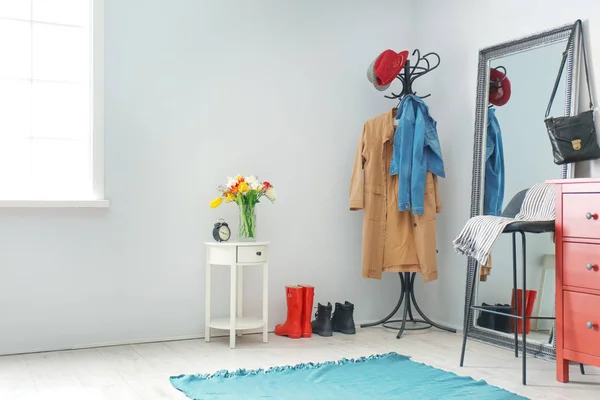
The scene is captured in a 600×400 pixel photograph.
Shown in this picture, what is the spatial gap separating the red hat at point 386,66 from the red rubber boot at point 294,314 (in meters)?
1.42

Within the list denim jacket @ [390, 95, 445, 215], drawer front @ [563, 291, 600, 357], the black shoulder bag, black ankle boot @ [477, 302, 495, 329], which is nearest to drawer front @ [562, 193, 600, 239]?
drawer front @ [563, 291, 600, 357]

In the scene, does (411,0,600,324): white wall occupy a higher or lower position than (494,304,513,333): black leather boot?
higher

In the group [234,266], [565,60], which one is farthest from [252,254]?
[565,60]

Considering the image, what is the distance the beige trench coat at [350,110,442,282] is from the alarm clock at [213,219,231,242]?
34.1 inches

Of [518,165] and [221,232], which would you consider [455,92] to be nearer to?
[518,165]

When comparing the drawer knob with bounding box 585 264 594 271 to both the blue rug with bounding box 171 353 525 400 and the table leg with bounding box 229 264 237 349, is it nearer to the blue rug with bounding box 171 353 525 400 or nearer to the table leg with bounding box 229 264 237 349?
the blue rug with bounding box 171 353 525 400

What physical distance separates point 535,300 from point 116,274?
234 centimetres

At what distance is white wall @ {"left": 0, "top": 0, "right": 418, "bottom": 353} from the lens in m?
3.82

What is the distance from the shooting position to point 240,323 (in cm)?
402

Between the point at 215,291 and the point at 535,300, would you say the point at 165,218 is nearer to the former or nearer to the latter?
the point at 215,291

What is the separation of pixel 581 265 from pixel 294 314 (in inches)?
70.4

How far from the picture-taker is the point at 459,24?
4516mm

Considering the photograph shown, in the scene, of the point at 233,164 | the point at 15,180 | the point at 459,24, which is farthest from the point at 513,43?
the point at 15,180

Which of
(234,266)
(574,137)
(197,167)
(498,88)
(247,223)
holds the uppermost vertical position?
(498,88)
